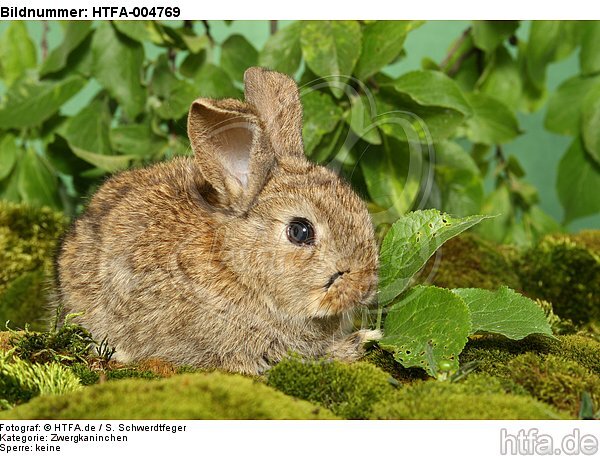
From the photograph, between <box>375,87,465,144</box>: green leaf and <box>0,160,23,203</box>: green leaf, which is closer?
<box>375,87,465,144</box>: green leaf

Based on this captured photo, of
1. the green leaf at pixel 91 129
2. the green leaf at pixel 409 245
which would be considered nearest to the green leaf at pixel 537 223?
the green leaf at pixel 409 245

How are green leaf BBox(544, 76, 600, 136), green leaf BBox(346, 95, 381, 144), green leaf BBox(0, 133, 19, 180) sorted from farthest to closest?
green leaf BBox(0, 133, 19, 180) → green leaf BBox(544, 76, 600, 136) → green leaf BBox(346, 95, 381, 144)

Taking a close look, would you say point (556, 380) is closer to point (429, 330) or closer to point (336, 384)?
point (429, 330)

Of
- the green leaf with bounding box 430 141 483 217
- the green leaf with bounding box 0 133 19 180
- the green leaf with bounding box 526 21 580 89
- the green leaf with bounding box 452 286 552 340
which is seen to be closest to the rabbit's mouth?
the green leaf with bounding box 452 286 552 340

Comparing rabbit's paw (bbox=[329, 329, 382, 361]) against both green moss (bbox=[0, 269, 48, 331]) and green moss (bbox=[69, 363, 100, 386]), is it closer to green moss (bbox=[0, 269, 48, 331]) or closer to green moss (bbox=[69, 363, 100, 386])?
green moss (bbox=[69, 363, 100, 386])

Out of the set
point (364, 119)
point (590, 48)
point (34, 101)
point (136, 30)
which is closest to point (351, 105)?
point (364, 119)
